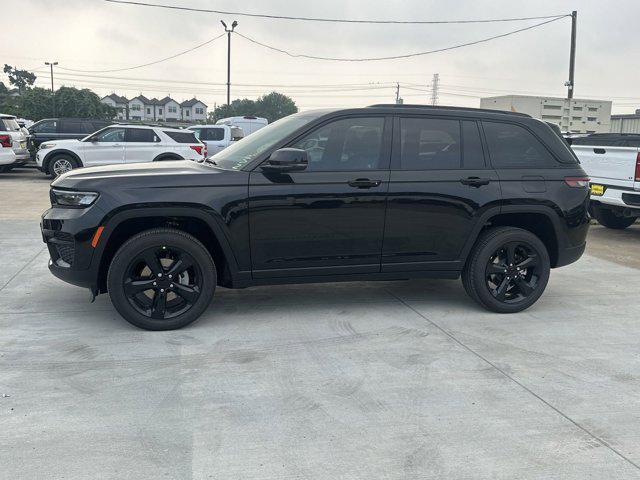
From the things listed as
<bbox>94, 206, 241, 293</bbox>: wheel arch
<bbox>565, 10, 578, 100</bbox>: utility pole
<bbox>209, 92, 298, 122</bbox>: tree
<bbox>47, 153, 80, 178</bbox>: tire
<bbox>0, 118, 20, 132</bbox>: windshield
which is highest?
<bbox>209, 92, 298, 122</bbox>: tree

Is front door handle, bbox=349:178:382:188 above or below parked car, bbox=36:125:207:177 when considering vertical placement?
below

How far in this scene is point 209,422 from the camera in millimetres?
3336

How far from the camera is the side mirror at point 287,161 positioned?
4609 millimetres

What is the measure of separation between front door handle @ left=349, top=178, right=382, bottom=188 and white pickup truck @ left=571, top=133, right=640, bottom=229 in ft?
18.1

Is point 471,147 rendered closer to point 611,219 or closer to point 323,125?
point 323,125

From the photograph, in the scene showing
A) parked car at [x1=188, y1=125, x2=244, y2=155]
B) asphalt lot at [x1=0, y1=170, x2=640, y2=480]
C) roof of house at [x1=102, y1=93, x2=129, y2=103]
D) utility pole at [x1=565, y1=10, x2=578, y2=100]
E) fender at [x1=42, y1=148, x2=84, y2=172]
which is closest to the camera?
asphalt lot at [x1=0, y1=170, x2=640, y2=480]

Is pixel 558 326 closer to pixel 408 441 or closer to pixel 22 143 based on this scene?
pixel 408 441

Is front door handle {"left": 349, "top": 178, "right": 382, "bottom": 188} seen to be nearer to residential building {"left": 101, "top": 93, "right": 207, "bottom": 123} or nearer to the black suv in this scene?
the black suv

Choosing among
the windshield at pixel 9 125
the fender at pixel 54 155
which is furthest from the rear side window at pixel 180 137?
the windshield at pixel 9 125

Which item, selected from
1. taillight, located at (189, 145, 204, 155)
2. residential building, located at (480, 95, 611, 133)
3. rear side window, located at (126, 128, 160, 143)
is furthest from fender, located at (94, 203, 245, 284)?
residential building, located at (480, 95, 611, 133)

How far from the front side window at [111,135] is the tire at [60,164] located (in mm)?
991

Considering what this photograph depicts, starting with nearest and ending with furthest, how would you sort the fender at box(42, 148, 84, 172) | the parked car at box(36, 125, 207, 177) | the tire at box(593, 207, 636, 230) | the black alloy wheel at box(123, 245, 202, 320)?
the black alloy wheel at box(123, 245, 202, 320) → the tire at box(593, 207, 636, 230) → the parked car at box(36, 125, 207, 177) → the fender at box(42, 148, 84, 172)

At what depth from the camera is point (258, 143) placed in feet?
17.1

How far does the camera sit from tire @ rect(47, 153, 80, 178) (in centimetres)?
1608
